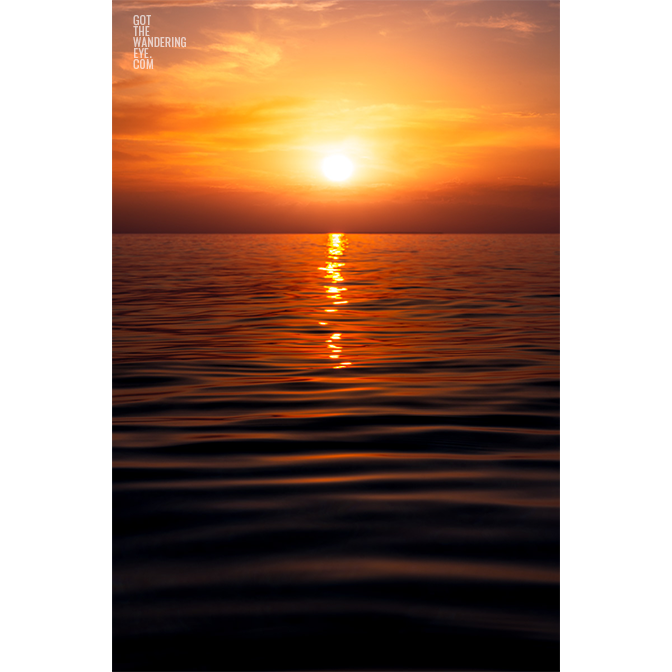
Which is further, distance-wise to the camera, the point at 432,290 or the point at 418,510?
the point at 432,290

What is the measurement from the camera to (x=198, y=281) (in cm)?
1557

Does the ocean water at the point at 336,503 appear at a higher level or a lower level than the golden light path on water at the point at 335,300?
lower

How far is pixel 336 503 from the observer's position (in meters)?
3.47

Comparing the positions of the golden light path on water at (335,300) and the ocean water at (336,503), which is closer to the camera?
the ocean water at (336,503)

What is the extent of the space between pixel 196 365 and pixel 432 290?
7341 mm

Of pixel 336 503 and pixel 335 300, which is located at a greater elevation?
pixel 335 300

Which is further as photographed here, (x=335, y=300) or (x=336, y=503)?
(x=335, y=300)

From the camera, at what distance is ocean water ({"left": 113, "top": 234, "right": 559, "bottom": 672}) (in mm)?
2445

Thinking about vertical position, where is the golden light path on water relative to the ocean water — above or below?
above

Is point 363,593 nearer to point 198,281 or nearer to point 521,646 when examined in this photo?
point 521,646

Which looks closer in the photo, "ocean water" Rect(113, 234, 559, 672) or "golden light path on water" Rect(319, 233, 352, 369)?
"ocean water" Rect(113, 234, 559, 672)

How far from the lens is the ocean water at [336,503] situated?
8.02ft
